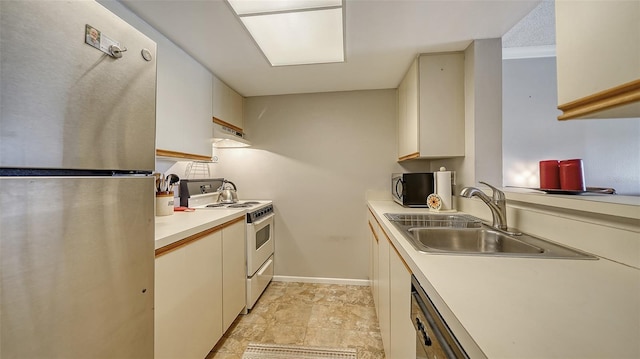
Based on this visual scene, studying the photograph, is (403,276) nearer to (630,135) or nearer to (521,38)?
(521,38)

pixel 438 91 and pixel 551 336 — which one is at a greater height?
pixel 438 91

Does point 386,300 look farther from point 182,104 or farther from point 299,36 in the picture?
point 182,104

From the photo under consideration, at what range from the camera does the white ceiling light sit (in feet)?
4.06

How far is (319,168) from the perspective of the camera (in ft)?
8.61

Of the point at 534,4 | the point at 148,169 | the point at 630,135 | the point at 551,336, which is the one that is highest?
the point at 534,4

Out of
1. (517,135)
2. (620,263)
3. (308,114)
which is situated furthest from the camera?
(308,114)

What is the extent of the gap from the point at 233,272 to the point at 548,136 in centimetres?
304

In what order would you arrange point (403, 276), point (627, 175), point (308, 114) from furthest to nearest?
1. point (308, 114)
2. point (627, 175)
3. point (403, 276)

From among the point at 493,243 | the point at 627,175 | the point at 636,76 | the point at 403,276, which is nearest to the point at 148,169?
the point at 403,276

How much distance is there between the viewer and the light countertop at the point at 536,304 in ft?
1.29

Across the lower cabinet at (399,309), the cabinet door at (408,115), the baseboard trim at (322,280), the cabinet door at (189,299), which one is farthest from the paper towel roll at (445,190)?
the cabinet door at (189,299)

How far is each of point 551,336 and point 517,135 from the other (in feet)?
7.70

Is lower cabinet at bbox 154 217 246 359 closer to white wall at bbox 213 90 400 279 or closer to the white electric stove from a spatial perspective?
the white electric stove

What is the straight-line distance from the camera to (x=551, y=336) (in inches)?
16.3
